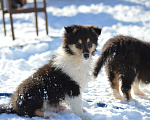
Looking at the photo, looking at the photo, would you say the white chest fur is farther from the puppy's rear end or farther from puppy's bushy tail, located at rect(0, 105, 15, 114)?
puppy's bushy tail, located at rect(0, 105, 15, 114)

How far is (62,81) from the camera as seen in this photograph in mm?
3338

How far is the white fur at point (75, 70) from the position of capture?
3.37m

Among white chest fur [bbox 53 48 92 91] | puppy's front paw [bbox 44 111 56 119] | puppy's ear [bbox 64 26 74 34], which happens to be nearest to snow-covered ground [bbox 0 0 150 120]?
puppy's front paw [bbox 44 111 56 119]

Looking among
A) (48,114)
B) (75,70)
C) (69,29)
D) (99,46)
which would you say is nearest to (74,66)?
(75,70)

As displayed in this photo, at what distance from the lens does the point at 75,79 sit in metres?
3.41

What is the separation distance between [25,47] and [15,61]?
1.28 meters

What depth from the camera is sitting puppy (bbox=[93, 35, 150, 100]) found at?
159 inches

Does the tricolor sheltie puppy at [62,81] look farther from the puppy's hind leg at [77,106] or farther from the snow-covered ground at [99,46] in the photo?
the snow-covered ground at [99,46]

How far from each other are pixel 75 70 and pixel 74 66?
2.6 inches

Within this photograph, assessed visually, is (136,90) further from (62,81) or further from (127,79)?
(62,81)

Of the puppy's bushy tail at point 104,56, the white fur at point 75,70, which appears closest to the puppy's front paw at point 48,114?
the white fur at point 75,70

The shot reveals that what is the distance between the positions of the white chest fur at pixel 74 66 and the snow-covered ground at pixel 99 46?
1.83ft

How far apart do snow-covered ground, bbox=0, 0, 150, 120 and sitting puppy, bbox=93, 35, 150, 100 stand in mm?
383

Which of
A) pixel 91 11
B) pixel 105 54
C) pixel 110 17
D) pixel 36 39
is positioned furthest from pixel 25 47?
pixel 91 11
